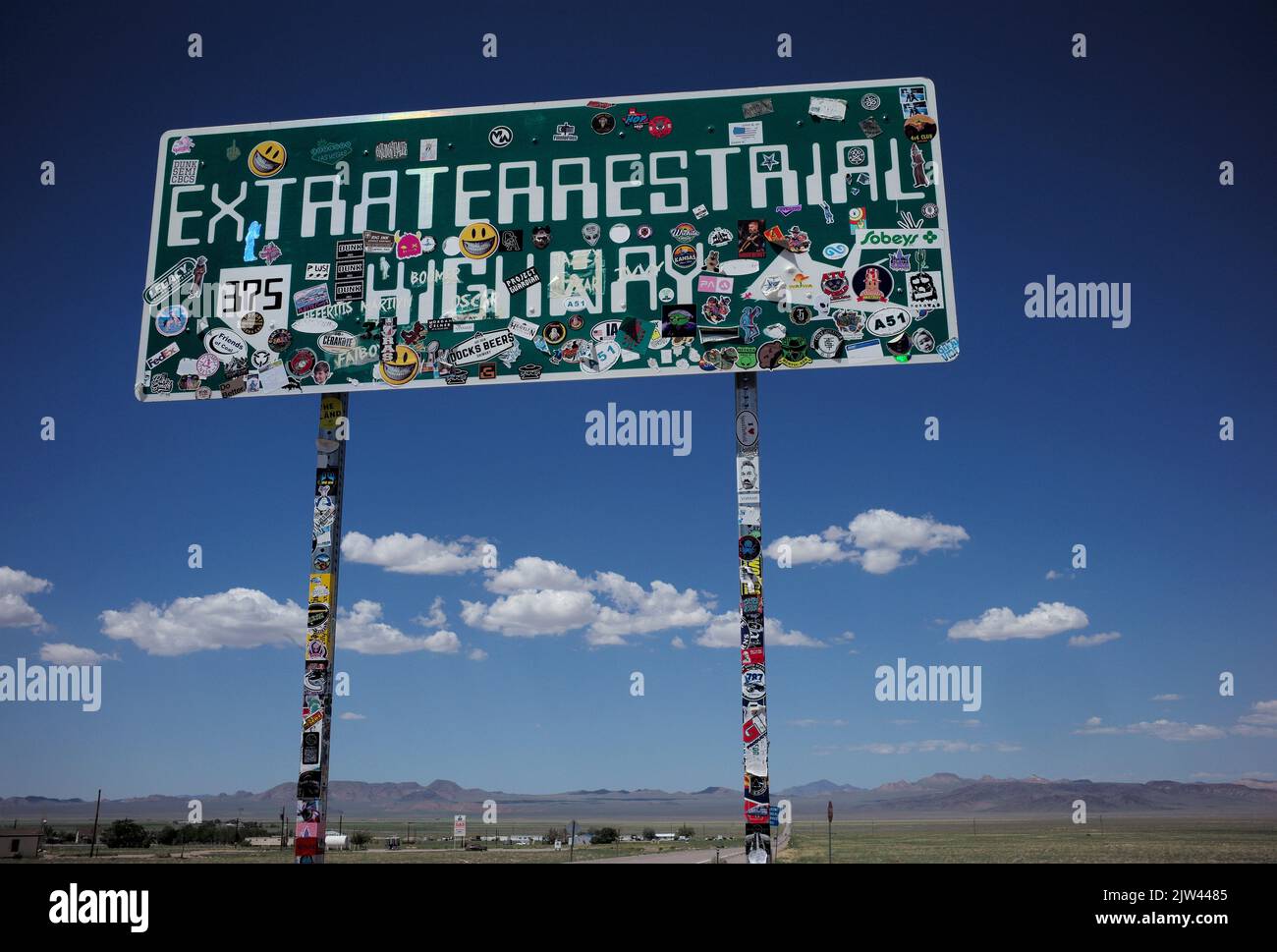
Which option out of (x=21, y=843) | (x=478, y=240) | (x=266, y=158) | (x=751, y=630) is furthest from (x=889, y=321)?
(x=21, y=843)

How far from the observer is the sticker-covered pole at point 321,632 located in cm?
1170

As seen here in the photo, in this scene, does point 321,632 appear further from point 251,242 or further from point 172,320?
point 251,242

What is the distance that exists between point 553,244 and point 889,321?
14.3 feet

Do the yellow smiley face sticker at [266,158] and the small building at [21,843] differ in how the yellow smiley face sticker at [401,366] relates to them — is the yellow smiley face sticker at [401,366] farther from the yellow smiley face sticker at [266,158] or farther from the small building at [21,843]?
the small building at [21,843]

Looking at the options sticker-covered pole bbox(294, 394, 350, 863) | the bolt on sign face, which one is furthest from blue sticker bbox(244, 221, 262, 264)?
sticker-covered pole bbox(294, 394, 350, 863)

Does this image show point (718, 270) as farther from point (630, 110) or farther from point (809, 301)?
point (630, 110)

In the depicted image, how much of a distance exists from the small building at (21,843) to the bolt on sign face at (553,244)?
14289 mm

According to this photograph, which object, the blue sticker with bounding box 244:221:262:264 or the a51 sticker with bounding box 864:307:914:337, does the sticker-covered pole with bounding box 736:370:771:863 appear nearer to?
the a51 sticker with bounding box 864:307:914:337

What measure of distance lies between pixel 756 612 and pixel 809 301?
3851 mm

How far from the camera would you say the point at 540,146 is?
42.4 ft

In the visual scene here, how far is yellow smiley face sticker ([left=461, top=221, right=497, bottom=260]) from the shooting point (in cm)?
1257

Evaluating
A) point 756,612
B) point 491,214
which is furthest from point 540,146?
point 756,612

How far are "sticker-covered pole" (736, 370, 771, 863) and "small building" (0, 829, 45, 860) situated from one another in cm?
1836

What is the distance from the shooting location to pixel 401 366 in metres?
12.2
